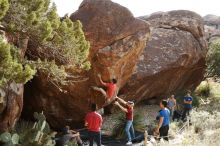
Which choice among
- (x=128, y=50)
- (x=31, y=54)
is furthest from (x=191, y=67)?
(x=31, y=54)

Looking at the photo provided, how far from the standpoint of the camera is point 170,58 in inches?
921

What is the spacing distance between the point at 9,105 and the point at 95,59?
439 centimetres

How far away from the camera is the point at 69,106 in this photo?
58.6 ft

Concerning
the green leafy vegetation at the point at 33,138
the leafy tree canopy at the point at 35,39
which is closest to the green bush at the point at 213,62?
the leafy tree canopy at the point at 35,39

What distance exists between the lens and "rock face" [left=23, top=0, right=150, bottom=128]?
Result: 16.5 metres

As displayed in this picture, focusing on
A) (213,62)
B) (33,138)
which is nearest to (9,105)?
(33,138)

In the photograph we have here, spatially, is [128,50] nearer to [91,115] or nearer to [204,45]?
[91,115]

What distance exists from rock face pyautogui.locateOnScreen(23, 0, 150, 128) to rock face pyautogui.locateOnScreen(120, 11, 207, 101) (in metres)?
4.28

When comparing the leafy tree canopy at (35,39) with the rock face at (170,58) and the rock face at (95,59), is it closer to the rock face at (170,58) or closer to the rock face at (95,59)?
the rock face at (95,59)

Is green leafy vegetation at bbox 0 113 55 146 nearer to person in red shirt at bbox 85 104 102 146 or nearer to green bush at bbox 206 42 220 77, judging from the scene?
person in red shirt at bbox 85 104 102 146

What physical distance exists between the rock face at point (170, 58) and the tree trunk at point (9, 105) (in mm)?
8747

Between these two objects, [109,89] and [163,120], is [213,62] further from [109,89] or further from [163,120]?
[163,120]

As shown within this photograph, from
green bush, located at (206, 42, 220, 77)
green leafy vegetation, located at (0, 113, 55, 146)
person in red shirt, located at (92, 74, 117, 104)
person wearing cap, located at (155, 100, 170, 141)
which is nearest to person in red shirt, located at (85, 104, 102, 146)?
green leafy vegetation, located at (0, 113, 55, 146)

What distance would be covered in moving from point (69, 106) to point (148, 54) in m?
6.76
